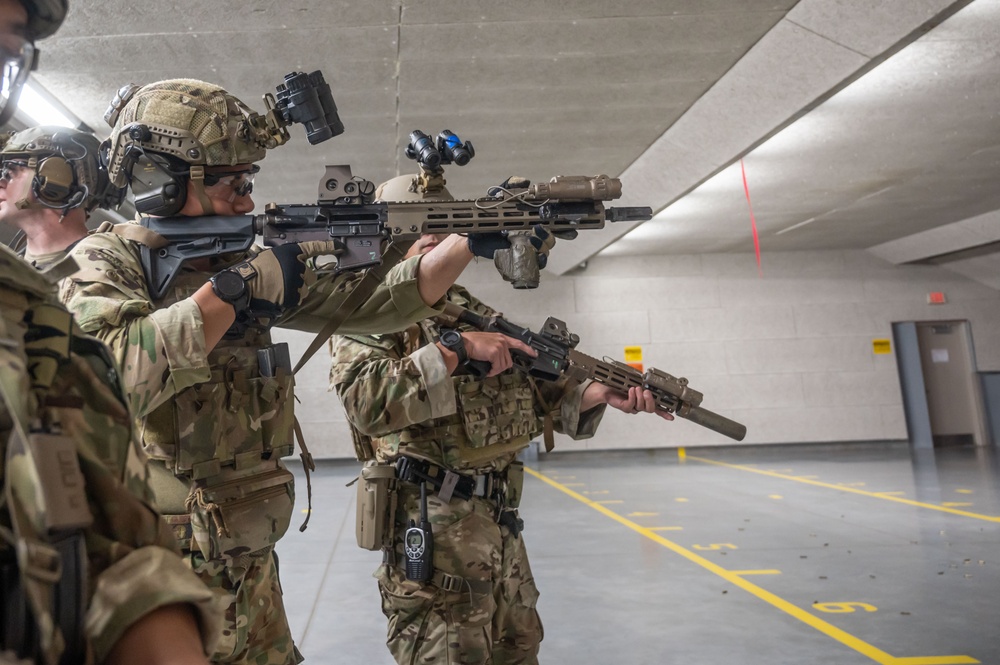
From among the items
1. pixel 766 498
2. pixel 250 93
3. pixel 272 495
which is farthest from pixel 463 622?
pixel 766 498

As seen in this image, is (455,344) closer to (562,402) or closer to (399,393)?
(399,393)

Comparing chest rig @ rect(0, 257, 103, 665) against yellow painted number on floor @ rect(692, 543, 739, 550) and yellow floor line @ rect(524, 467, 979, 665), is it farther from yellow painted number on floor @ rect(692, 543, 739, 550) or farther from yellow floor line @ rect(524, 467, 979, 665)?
yellow painted number on floor @ rect(692, 543, 739, 550)

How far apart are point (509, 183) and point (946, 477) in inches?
312

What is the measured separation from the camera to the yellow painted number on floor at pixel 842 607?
3.54 meters

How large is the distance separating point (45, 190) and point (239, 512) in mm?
1050

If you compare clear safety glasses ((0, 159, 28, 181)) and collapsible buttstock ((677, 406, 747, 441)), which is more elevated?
clear safety glasses ((0, 159, 28, 181))

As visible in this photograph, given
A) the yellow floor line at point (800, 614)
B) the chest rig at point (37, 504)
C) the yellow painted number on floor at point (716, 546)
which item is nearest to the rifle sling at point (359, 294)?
the chest rig at point (37, 504)

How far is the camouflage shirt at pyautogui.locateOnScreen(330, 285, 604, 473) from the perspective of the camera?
2139 mm

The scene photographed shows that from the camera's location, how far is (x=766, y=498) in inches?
275

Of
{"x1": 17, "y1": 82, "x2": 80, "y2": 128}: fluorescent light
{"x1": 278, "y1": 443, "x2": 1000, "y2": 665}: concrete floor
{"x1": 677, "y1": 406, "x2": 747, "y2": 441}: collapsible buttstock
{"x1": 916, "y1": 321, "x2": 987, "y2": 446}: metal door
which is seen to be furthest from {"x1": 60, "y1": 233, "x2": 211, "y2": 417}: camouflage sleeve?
{"x1": 916, "y1": 321, "x2": 987, "y2": 446}: metal door

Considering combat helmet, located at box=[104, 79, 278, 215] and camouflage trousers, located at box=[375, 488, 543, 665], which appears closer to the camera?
combat helmet, located at box=[104, 79, 278, 215]

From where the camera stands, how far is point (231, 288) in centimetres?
143

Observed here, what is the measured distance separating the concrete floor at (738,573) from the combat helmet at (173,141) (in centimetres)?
237

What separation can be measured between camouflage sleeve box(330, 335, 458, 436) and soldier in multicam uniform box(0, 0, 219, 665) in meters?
1.38
